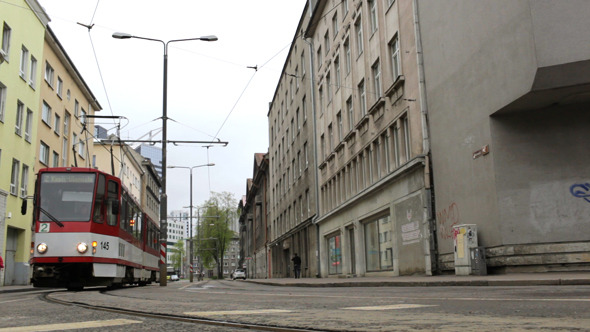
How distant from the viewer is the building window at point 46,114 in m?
34.4

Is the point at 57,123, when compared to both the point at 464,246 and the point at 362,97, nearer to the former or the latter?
the point at 362,97

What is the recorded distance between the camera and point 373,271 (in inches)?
965

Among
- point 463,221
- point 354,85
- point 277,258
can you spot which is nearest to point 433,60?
point 463,221

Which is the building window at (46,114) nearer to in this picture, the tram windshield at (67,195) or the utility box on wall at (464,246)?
the tram windshield at (67,195)

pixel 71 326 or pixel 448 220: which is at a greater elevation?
pixel 448 220

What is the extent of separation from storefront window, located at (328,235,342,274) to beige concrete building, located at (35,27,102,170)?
1444 centimetres

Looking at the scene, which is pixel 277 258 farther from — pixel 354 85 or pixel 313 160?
pixel 354 85

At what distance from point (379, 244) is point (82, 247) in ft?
40.6

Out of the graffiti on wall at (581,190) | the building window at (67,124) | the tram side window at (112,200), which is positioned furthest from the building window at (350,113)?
the building window at (67,124)

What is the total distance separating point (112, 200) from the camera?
16.9m

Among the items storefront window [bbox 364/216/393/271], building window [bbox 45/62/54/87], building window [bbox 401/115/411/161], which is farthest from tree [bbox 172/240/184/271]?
building window [bbox 401/115/411/161]

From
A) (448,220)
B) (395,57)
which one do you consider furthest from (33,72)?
(448,220)

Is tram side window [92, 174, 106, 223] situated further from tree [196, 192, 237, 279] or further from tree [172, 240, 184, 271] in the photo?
tree [172, 240, 184, 271]

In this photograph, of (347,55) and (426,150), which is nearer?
(426,150)
